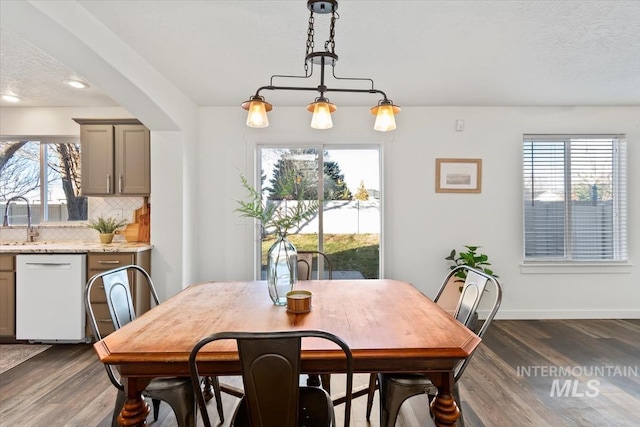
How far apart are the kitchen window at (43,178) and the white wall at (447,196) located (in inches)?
58.4

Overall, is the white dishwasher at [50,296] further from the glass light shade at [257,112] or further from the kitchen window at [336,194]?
the glass light shade at [257,112]

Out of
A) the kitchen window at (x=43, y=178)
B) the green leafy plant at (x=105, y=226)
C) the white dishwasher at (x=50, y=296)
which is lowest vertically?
the white dishwasher at (x=50, y=296)

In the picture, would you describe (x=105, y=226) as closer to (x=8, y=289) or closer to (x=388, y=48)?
(x=8, y=289)

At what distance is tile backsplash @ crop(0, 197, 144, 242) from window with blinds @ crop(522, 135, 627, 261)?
14.5 ft

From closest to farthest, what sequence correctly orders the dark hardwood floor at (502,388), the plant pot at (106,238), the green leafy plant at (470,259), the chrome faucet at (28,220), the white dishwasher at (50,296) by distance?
1. the dark hardwood floor at (502,388)
2. the white dishwasher at (50,296)
3. the plant pot at (106,238)
4. the green leafy plant at (470,259)
5. the chrome faucet at (28,220)

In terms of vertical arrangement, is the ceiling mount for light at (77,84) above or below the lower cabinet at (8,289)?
above

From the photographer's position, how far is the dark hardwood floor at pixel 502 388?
2.09 meters

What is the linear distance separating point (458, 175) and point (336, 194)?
1.39 meters

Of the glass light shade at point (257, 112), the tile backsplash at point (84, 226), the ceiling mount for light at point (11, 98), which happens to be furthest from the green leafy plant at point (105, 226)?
the glass light shade at point (257, 112)

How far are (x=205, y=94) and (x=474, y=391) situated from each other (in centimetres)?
348

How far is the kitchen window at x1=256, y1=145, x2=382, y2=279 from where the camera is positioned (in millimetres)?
4016

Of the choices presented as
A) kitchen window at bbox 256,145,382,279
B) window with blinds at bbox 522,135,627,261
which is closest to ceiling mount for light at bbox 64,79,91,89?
kitchen window at bbox 256,145,382,279

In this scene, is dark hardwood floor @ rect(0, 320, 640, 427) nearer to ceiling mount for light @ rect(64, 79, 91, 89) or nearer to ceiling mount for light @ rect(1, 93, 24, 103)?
ceiling mount for light @ rect(64, 79, 91, 89)

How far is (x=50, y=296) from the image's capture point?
3141 millimetres
